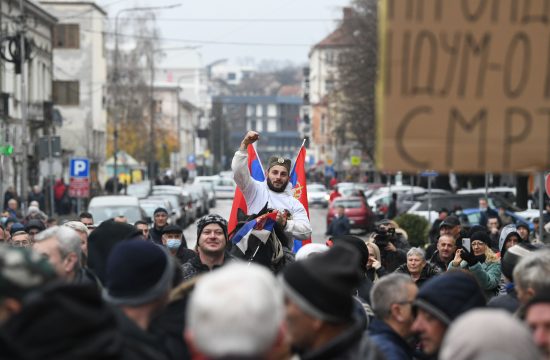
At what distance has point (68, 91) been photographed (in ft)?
277

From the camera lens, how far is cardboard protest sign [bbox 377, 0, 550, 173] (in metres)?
6.31

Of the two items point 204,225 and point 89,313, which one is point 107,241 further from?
point 89,313

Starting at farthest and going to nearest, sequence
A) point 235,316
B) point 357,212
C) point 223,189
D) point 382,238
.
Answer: point 223,189, point 357,212, point 382,238, point 235,316

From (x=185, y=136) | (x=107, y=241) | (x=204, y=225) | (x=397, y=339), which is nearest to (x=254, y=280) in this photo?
(x=397, y=339)

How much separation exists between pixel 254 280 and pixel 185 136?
161m

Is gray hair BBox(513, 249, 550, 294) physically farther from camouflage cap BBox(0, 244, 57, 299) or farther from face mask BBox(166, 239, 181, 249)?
face mask BBox(166, 239, 181, 249)

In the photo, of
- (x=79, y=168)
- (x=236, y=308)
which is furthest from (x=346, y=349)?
(x=79, y=168)

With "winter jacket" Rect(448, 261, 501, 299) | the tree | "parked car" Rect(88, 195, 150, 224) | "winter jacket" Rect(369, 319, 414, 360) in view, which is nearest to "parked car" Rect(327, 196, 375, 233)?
"parked car" Rect(88, 195, 150, 224)

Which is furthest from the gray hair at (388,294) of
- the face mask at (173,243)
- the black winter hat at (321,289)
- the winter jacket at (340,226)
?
the winter jacket at (340,226)

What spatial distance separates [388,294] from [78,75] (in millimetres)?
80230

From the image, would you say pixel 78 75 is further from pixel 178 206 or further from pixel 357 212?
pixel 357 212

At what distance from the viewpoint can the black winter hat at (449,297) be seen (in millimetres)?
6766

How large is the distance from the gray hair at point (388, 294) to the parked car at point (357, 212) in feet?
124

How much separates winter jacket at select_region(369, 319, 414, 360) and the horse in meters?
3.38
